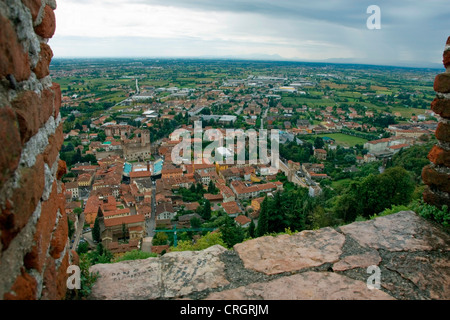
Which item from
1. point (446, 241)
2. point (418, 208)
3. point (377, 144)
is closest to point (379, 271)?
point (446, 241)

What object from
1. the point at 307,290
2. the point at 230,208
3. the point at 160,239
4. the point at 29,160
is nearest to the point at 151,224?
the point at 160,239

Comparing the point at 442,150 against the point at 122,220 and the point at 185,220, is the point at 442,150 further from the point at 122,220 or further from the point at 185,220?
the point at 122,220

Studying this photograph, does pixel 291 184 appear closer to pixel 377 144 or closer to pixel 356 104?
pixel 377 144

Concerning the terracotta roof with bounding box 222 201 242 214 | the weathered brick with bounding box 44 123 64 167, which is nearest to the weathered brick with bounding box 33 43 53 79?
the weathered brick with bounding box 44 123 64 167

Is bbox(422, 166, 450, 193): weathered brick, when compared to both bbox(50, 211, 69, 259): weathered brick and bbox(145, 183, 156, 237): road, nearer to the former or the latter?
bbox(50, 211, 69, 259): weathered brick

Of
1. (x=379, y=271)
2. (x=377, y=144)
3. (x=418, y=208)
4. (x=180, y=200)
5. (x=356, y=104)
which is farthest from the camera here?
(x=356, y=104)
